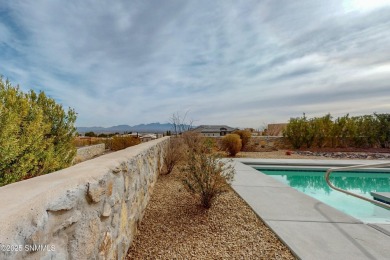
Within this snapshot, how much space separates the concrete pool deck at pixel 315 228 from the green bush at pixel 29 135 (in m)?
3.93

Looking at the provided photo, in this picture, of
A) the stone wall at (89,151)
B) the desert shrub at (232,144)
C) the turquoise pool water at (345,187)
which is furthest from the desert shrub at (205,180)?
the desert shrub at (232,144)

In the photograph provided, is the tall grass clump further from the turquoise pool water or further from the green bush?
the turquoise pool water

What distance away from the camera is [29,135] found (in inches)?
147

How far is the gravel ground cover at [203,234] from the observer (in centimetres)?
262

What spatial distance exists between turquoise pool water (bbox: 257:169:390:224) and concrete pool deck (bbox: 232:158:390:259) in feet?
4.55

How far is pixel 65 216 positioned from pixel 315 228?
3.28 metres

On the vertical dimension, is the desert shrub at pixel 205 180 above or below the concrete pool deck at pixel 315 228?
above

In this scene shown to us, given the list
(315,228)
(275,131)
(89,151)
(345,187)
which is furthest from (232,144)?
(275,131)

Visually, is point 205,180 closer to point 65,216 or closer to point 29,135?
point 65,216

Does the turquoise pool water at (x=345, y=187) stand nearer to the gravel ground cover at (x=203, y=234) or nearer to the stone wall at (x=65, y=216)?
the gravel ground cover at (x=203, y=234)

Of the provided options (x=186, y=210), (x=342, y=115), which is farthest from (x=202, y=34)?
(x=342, y=115)

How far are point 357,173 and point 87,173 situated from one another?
11157mm

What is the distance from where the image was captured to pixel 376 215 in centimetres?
465

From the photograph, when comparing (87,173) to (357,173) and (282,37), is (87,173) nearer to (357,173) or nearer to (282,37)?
(282,37)
